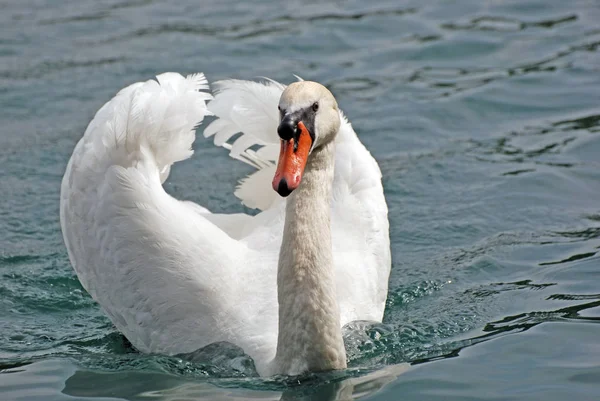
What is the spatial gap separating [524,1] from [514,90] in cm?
241

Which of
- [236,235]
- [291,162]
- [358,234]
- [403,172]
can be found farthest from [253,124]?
[403,172]

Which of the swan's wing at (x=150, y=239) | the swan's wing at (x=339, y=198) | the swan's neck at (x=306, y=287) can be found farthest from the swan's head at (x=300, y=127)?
the swan's wing at (x=339, y=198)

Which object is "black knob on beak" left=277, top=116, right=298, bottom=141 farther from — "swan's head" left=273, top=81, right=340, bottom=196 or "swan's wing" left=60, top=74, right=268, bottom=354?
"swan's wing" left=60, top=74, right=268, bottom=354

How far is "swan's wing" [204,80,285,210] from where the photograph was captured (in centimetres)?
714

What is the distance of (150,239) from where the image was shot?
21.4 feet

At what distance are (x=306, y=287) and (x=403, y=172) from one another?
168 inches

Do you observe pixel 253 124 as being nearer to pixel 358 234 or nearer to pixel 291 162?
pixel 358 234

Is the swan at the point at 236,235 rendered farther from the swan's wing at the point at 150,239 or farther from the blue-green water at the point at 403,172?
the blue-green water at the point at 403,172

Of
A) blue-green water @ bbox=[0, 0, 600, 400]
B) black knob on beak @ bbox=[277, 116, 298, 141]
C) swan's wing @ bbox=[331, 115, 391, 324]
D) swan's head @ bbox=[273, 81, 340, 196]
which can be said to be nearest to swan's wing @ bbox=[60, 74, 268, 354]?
blue-green water @ bbox=[0, 0, 600, 400]

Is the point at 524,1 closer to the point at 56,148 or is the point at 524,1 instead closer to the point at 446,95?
the point at 446,95

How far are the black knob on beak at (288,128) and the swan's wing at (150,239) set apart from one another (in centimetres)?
137

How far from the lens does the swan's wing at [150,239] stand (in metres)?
6.42

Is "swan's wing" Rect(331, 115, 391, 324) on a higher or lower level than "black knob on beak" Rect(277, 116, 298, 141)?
lower

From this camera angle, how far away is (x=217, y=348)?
20.6 ft
